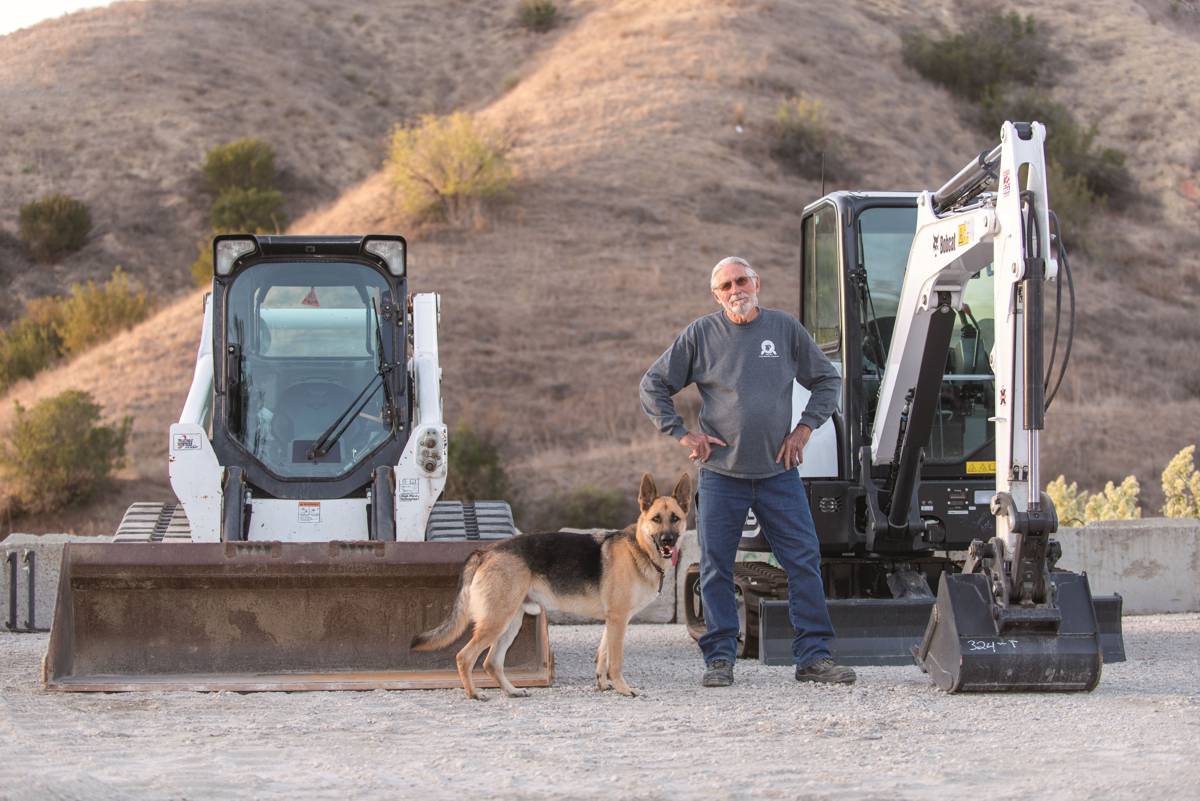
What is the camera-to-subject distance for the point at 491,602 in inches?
342

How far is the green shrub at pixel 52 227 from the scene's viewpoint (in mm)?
49500

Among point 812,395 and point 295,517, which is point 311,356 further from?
point 812,395

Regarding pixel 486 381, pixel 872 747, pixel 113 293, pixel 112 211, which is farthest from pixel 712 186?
pixel 872 747

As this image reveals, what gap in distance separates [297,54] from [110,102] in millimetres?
9607

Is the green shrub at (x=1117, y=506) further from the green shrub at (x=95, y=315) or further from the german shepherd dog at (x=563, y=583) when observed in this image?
the green shrub at (x=95, y=315)

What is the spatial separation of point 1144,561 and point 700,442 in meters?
7.83

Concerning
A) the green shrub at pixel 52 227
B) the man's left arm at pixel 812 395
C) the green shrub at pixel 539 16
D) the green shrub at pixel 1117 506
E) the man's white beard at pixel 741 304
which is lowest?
the green shrub at pixel 1117 506

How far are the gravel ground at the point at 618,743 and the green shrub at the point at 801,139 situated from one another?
39.8 m

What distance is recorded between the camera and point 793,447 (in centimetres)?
898

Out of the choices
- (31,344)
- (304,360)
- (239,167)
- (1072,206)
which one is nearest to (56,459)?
(31,344)

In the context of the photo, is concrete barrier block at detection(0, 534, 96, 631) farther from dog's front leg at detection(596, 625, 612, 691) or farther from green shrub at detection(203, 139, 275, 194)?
green shrub at detection(203, 139, 275, 194)

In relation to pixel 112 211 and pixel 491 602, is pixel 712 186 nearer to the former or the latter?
pixel 112 211

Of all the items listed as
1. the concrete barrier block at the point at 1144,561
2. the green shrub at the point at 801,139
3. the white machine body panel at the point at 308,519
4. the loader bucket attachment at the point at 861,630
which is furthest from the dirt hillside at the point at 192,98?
the loader bucket attachment at the point at 861,630

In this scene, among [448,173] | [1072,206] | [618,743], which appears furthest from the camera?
[1072,206]
